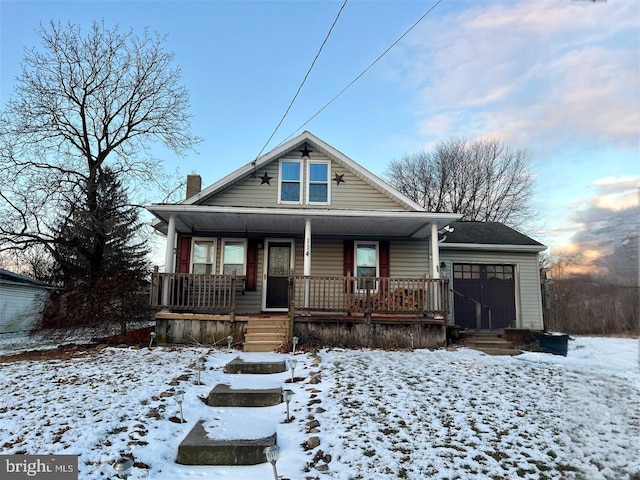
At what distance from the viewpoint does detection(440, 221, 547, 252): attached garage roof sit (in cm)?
1241

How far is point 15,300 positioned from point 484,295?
60.3 feet

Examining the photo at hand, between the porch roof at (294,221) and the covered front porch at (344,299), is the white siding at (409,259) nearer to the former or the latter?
the porch roof at (294,221)

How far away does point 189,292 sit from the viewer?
31.7 feet

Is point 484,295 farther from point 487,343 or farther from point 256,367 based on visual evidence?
point 256,367

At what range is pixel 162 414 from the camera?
4.68 metres

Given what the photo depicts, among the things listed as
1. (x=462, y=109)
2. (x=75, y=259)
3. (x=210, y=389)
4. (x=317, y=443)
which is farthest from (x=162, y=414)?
(x=75, y=259)

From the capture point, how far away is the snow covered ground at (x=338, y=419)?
3662 millimetres

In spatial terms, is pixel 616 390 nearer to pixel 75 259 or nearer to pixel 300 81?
pixel 300 81

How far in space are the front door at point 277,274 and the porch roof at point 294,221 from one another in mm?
465

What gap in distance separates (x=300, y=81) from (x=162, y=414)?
7.42m

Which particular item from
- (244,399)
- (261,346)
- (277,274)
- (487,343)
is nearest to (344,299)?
(261,346)

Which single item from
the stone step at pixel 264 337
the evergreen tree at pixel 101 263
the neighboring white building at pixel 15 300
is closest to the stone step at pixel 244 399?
the stone step at pixel 264 337

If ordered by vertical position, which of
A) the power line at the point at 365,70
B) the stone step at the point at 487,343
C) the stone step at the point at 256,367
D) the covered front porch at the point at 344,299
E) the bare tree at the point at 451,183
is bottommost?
the stone step at the point at 256,367

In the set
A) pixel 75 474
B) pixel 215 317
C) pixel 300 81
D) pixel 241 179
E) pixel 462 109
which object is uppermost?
pixel 300 81
